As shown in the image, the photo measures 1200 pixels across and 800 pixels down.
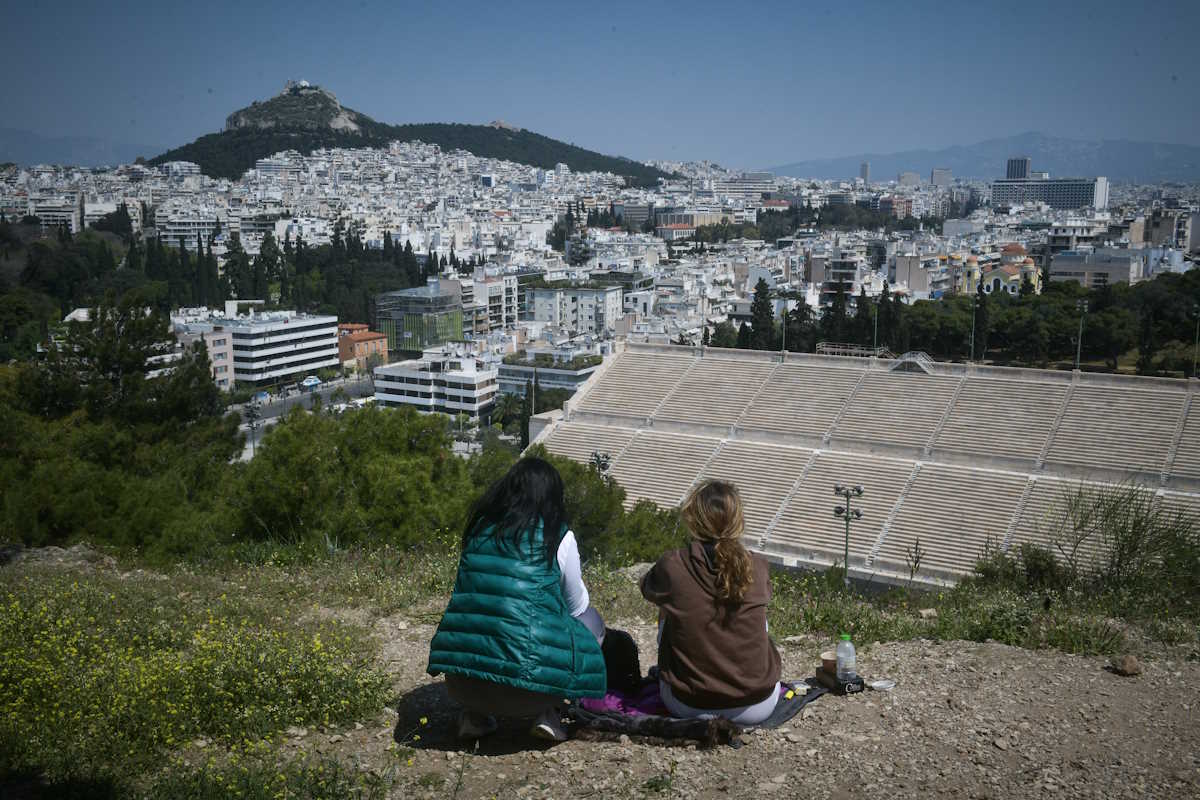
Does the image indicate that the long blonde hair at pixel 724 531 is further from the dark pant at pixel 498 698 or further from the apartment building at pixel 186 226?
the apartment building at pixel 186 226

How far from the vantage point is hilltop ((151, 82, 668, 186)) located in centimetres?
13450

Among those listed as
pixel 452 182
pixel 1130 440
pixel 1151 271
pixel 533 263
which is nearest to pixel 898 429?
pixel 1130 440

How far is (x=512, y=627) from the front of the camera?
9.15ft

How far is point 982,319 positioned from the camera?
33.4 meters

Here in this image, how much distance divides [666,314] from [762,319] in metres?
13.6

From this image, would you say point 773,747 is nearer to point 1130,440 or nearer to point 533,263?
point 1130,440

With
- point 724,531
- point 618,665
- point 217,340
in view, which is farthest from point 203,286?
point 724,531

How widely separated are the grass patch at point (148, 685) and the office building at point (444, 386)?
2997 centimetres

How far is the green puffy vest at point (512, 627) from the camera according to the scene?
2.79 meters

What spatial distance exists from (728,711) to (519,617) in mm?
692

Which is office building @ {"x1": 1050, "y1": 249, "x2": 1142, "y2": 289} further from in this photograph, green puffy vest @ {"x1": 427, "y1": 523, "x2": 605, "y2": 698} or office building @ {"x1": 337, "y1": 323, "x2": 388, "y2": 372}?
green puffy vest @ {"x1": 427, "y1": 523, "x2": 605, "y2": 698}

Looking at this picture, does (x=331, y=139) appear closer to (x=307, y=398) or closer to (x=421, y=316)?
(x=421, y=316)

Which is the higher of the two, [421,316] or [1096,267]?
[1096,267]

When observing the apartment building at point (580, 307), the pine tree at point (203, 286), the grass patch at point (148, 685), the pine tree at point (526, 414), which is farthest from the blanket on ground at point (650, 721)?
the pine tree at point (203, 286)
